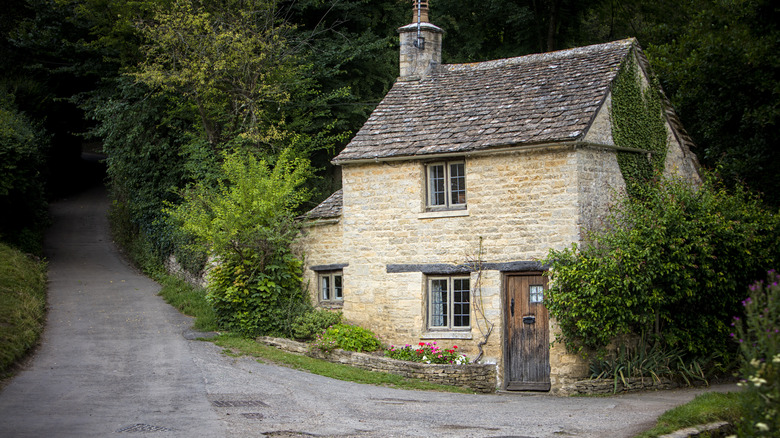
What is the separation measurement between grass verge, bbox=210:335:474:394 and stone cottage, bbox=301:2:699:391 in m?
1.64

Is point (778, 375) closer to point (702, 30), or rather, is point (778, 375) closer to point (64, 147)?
point (702, 30)

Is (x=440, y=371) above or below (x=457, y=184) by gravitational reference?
below

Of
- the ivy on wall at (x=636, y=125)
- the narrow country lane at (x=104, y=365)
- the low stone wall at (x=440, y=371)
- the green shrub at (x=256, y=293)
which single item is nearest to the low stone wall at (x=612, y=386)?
the low stone wall at (x=440, y=371)

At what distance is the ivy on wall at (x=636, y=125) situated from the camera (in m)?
17.1

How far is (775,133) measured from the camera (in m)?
20.0

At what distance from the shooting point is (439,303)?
1738cm

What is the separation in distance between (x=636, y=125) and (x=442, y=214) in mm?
5229

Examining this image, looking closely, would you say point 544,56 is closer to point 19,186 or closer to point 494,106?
point 494,106

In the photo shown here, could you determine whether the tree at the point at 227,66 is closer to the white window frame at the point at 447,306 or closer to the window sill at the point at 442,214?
the window sill at the point at 442,214

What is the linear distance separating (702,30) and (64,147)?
3012cm

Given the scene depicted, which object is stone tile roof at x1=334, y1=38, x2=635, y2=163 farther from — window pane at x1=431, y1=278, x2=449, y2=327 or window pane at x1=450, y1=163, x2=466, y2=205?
window pane at x1=431, y1=278, x2=449, y2=327

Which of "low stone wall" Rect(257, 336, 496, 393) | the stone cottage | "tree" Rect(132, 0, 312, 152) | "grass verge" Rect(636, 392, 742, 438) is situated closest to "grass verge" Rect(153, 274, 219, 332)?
the stone cottage

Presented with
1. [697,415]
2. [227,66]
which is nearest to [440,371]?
[697,415]

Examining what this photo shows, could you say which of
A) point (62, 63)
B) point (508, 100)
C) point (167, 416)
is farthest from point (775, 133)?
point (62, 63)
